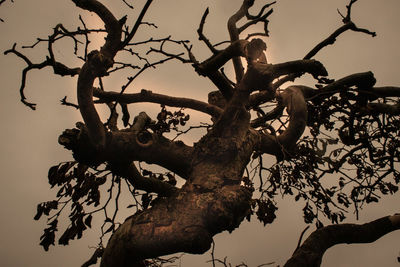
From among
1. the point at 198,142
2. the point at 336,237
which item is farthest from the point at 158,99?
the point at 336,237

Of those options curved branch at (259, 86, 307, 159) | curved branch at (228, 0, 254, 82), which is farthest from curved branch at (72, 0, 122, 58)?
curved branch at (259, 86, 307, 159)

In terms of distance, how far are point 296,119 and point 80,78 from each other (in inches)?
101

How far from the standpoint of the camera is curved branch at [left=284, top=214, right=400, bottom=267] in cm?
297

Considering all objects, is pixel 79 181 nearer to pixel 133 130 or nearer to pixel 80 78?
pixel 133 130

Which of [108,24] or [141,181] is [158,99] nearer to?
[141,181]

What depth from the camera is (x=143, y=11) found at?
2.40 metres

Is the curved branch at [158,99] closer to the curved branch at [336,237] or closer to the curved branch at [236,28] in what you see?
the curved branch at [236,28]

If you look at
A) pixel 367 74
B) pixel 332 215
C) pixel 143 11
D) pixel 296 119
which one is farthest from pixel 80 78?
pixel 332 215

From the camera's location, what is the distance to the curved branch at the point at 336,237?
2969mm

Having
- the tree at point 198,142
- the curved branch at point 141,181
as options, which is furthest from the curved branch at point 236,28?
the curved branch at point 141,181

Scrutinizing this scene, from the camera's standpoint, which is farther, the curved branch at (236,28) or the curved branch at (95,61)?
the curved branch at (236,28)

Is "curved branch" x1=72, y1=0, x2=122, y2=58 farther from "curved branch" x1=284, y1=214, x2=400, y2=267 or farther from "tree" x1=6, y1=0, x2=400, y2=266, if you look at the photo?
"curved branch" x1=284, y1=214, x2=400, y2=267

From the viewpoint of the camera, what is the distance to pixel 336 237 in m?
3.29

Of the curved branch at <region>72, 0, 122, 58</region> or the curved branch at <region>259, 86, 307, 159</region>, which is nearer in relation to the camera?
the curved branch at <region>72, 0, 122, 58</region>
